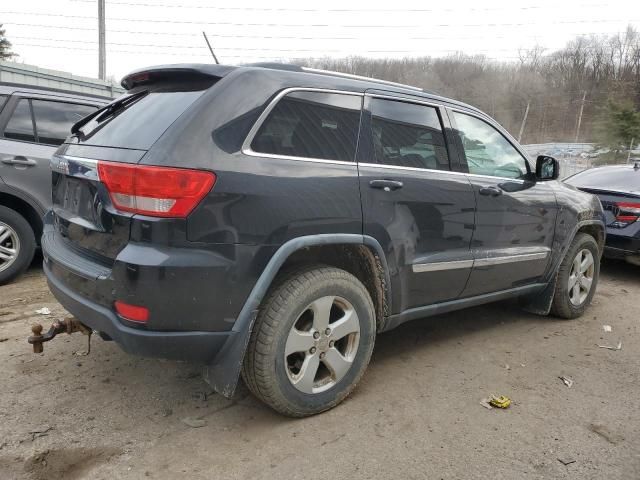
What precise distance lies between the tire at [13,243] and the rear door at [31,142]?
0.25 meters

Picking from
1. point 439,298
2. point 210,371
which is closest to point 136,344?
point 210,371

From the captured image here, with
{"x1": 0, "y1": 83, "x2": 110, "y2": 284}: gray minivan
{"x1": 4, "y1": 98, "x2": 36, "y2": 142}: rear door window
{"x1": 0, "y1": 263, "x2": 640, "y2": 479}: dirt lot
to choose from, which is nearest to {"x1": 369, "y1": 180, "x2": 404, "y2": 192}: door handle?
{"x1": 0, "y1": 263, "x2": 640, "y2": 479}: dirt lot

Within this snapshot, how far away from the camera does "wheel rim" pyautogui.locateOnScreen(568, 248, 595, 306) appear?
4.55 metres

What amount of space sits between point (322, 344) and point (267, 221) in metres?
0.78

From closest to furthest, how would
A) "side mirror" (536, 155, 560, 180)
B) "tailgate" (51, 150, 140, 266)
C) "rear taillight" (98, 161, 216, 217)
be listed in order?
1. "rear taillight" (98, 161, 216, 217)
2. "tailgate" (51, 150, 140, 266)
3. "side mirror" (536, 155, 560, 180)

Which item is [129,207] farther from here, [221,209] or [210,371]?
[210,371]

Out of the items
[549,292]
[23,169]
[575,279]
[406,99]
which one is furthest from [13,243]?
[575,279]

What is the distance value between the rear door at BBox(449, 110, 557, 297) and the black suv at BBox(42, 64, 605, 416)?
0.11ft

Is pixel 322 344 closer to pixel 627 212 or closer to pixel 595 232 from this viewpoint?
pixel 595 232

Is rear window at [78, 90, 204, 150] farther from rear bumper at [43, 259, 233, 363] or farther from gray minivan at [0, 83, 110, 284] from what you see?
gray minivan at [0, 83, 110, 284]

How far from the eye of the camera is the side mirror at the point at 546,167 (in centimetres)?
402

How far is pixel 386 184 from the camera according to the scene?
2.83 meters

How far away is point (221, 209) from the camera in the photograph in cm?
222

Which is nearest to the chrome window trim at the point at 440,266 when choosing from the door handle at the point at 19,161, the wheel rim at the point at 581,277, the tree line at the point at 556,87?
the wheel rim at the point at 581,277
